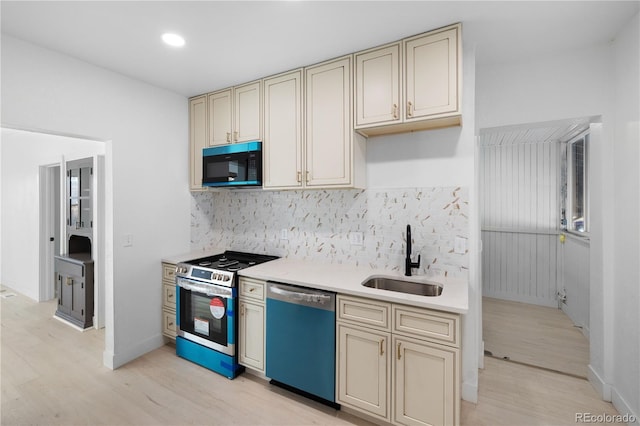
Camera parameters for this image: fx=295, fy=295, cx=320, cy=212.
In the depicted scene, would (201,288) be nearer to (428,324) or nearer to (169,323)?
(169,323)

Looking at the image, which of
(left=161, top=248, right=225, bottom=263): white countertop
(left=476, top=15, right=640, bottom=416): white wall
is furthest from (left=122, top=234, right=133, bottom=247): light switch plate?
(left=476, top=15, right=640, bottom=416): white wall

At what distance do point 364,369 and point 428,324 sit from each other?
0.55 meters

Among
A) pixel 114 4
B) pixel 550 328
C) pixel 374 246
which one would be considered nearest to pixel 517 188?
pixel 550 328

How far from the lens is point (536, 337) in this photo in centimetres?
327

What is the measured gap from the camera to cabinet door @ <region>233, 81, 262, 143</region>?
2789mm

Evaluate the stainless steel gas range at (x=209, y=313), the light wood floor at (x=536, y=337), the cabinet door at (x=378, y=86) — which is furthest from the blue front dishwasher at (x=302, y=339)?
the light wood floor at (x=536, y=337)

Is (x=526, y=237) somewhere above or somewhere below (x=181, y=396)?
above

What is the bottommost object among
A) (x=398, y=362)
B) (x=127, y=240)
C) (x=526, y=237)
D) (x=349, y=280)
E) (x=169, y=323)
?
(x=169, y=323)

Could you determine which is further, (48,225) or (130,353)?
(48,225)

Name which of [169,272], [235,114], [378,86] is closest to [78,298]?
[169,272]

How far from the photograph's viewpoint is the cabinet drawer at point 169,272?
117 inches

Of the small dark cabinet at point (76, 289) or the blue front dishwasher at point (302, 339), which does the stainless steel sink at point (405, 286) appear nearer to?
the blue front dishwasher at point (302, 339)

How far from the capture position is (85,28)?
1985 mm

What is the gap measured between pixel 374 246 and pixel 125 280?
233cm
